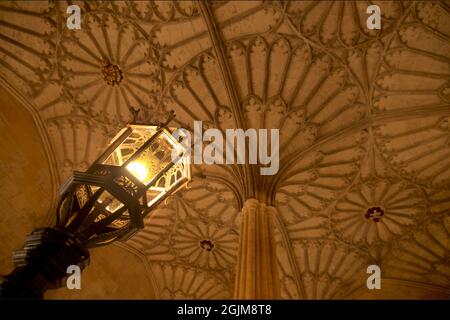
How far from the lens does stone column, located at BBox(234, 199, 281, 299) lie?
7097 millimetres

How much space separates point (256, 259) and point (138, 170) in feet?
14.5

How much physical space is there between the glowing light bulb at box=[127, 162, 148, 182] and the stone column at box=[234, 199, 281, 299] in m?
3.90

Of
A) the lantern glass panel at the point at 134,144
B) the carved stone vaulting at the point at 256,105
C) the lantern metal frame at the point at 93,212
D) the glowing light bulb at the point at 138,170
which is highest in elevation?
the carved stone vaulting at the point at 256,105

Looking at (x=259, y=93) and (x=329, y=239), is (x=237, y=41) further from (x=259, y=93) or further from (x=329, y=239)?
(x=329, y=239)

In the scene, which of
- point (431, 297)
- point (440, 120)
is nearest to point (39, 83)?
point (440, 120)

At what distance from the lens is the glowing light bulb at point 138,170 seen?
368cm

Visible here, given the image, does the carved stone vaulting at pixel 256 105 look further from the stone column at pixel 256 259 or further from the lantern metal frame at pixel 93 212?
the lantern metal frame at pixel 93 212

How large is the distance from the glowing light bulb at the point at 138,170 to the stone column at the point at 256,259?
390 centimetres

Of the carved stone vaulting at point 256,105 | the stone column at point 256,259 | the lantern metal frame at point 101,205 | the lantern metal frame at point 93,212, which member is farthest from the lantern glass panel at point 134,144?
the carved stone vaulting at point 256,105

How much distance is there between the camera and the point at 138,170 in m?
3.76

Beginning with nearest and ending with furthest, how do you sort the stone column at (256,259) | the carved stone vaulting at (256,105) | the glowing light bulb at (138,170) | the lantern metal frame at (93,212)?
the lantern metal frame at (93,212) < the glowing light bulb at (138,170) < the stone column at (256,259) < the carved stone vaulting at (256,105)

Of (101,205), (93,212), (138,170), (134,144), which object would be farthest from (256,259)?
(93,212)

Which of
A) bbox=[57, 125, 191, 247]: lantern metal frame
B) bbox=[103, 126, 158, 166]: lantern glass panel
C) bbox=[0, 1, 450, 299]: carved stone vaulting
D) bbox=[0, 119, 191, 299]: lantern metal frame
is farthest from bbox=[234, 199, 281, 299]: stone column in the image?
bbox=[57, 125, 191, 247]: lantern metal frame
